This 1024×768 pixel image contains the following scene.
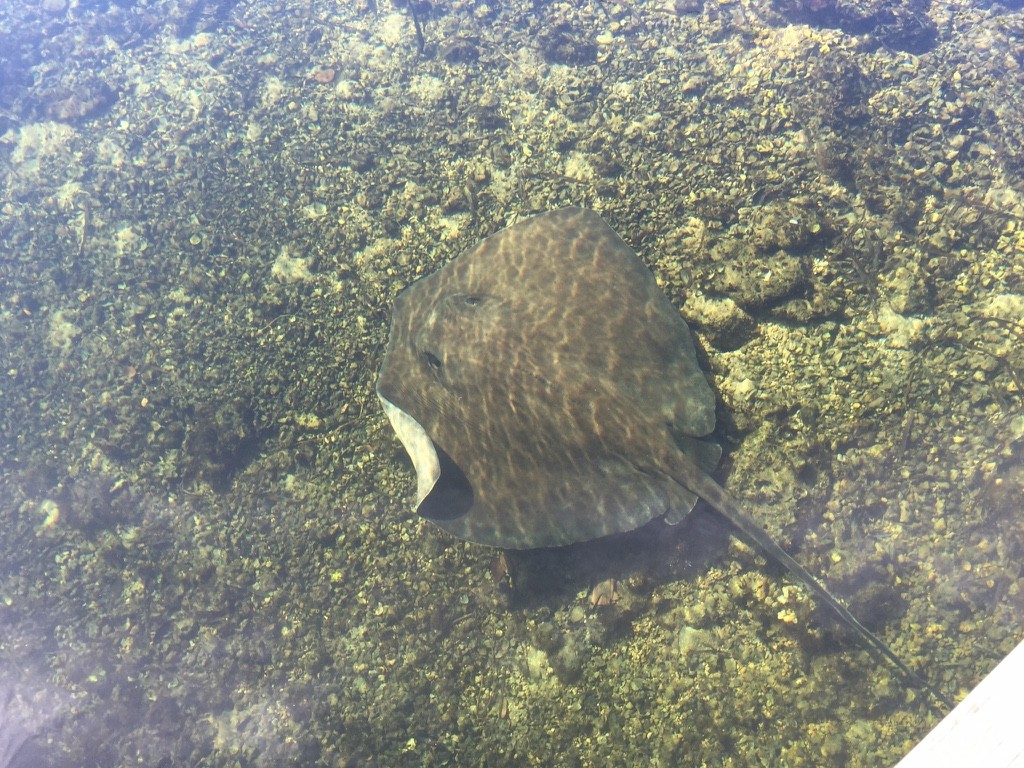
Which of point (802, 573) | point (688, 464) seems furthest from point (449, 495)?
point (802, 573)

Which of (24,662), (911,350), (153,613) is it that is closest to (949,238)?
(911,350)

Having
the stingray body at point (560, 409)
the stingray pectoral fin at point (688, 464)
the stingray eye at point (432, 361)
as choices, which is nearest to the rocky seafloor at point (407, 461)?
the stingray pectoral fin at point (688, 464)

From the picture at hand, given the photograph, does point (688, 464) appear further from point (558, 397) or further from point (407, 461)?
point (407, 461)

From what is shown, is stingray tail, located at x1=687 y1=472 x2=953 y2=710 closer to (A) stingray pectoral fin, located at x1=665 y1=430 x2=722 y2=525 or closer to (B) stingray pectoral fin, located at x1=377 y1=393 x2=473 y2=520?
(A) stingray pectoral fin, located at x1=665 y1=430 x2=722 y2=525

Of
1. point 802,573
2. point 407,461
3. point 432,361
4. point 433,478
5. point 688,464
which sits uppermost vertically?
point 432,361

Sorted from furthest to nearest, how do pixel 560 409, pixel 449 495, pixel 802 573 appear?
1. pixel 449 495
2. pixel 560 409
3. pixel 802 573

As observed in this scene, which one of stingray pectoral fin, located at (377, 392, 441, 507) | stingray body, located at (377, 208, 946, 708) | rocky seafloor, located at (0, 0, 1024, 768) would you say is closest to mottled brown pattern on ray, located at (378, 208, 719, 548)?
stingray body, located at (377, 208, 946, 708)
